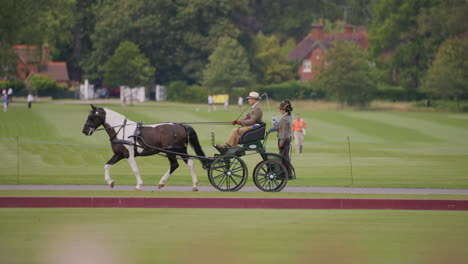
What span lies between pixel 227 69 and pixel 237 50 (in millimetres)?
4038

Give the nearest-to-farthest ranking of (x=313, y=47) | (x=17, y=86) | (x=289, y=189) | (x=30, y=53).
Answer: (x=289, y=189), (x=30, y=53), (x=17, y=86), (x=313, y=47)

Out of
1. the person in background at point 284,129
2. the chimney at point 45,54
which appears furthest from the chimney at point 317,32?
the person in background at point 284,129

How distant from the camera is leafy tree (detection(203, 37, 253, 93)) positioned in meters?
87.4

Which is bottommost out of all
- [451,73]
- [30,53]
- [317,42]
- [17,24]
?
[451,73]

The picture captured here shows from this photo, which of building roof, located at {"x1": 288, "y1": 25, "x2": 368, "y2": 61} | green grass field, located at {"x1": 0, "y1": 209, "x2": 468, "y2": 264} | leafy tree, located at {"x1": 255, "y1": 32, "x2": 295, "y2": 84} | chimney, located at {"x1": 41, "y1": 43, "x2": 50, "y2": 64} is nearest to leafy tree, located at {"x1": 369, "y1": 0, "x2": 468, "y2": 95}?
leafy tree, located at {"x1": 255, "y1": 32, "x2": 295, "y2": 84}

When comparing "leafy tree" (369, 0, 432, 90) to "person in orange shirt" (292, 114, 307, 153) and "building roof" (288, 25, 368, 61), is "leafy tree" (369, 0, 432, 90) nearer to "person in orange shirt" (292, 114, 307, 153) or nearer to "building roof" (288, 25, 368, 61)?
"building roof" (288, 25, 368, 61)

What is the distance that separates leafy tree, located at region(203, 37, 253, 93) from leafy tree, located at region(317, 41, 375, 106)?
9.93 meters

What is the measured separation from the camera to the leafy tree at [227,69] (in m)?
87.4

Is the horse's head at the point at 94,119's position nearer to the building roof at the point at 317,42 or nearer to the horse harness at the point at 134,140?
the horse harness at the point at 134,140

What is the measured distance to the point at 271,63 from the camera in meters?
101

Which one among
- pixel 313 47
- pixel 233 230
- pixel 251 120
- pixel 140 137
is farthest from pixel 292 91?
pixel 233 230

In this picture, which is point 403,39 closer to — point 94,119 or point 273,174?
point 273,174

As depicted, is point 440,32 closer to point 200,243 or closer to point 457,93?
point 457,93

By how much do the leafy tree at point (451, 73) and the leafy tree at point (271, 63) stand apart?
26565 millimetres
